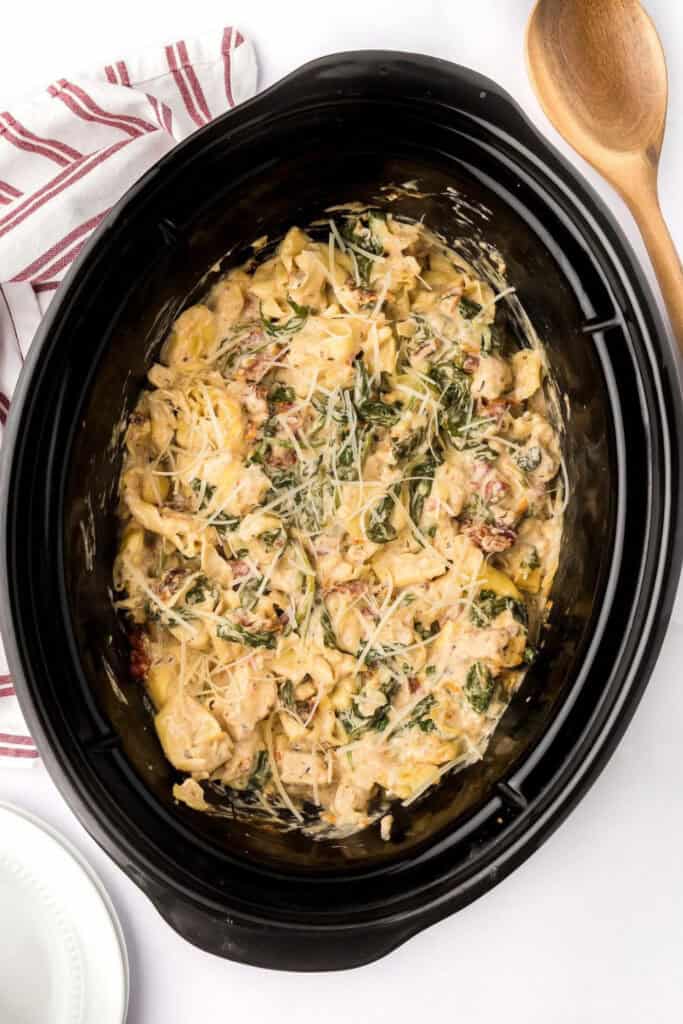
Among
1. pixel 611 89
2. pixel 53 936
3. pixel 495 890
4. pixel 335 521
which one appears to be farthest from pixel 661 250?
pixel 53 936

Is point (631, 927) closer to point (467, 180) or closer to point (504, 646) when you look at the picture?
point (504, 646)

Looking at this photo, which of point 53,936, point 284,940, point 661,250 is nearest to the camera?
point 284,940

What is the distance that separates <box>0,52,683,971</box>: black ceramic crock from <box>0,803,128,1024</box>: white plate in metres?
0.35

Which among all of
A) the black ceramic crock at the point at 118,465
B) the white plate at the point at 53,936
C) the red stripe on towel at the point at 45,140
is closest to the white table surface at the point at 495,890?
the white plate at the point at 53,936

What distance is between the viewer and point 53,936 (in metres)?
2.07

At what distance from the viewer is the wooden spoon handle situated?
6.15ft

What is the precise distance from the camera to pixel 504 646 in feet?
6.33

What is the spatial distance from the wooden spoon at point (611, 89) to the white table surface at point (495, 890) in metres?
0.06

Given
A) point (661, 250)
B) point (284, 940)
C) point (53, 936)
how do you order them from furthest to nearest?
point (53, 936)
point (661, 250)
point (284, 940)

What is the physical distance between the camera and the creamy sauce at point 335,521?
6.22ft

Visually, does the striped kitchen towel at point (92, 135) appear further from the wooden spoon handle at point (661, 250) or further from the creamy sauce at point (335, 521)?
the wooden spoon handle at point (661, 250)

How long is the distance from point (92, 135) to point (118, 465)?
0.65 meters

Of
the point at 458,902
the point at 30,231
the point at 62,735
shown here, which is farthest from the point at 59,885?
the point at 30,231

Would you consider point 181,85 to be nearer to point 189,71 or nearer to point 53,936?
point 189,71
